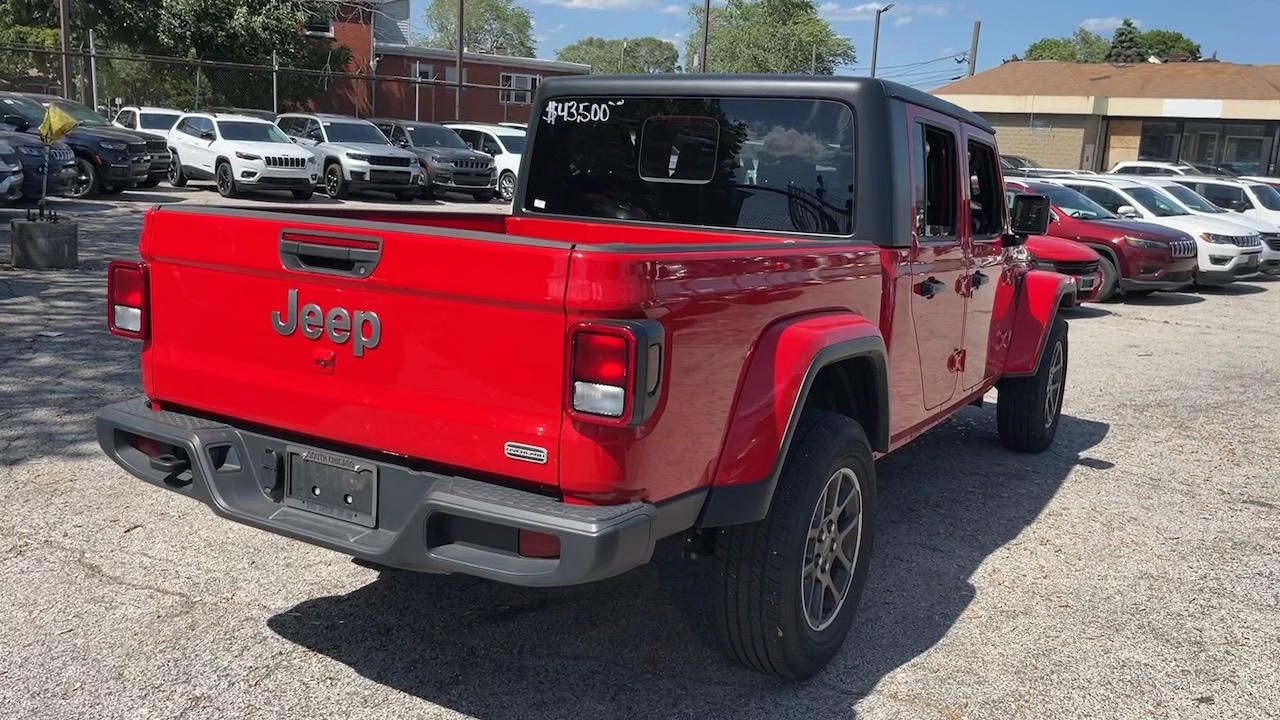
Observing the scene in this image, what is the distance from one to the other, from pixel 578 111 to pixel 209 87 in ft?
111

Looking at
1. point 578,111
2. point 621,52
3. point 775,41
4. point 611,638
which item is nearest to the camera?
point 611,638

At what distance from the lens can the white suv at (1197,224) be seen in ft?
52.3

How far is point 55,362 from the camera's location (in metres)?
7.20

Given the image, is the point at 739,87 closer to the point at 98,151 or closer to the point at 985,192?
the point at 985,192

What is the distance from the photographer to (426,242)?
2932 mm

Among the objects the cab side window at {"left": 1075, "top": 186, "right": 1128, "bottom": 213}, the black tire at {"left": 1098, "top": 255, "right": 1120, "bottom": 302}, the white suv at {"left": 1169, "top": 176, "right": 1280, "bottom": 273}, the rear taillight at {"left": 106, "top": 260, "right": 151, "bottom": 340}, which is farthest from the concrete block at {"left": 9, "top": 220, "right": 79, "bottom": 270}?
the white suv at {"left": 1169, "top": 176, "right": 1280, "bottom": 273}

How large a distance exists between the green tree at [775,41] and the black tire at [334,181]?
60.5 m

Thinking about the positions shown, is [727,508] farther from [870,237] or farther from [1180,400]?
[1180,400]

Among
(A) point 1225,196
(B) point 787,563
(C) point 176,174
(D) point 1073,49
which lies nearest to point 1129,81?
(A) point 1225,196

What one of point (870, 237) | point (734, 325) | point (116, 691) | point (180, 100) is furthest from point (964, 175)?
point (180, 100)

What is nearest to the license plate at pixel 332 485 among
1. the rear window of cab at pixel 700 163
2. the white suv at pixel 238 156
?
the rear window of cab at pixel 700 163

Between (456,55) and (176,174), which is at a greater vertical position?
(456,55)

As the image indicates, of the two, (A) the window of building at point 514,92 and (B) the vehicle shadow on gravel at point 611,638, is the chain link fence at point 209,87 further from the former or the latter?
(B) the vehicle shadow on gravel at point 611,638

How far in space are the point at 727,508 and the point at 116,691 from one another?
196 cm
